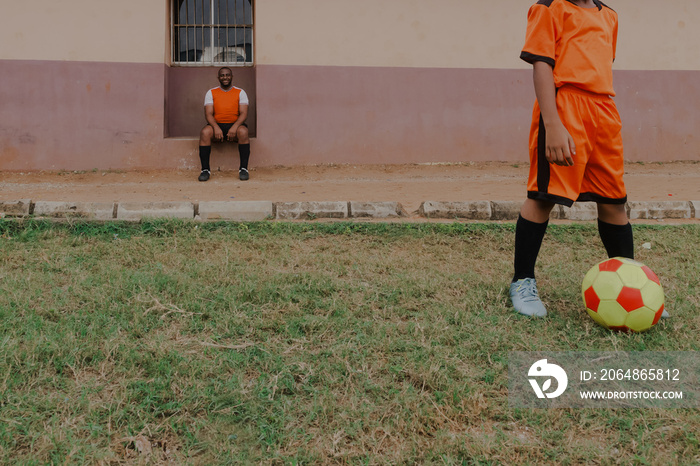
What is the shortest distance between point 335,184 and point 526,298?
4.42 meters

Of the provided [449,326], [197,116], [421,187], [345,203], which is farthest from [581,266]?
[197,116]

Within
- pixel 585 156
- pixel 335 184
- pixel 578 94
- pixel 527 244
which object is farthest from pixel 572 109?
pixel 335 184

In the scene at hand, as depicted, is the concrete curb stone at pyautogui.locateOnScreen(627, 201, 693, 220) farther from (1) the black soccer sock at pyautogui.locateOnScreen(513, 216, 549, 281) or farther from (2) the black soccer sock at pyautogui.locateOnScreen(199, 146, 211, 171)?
(2) the black soccer sock at pyautogui.locateOnScreen(199, 146, 211, 171)

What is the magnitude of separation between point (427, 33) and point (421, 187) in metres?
2.80

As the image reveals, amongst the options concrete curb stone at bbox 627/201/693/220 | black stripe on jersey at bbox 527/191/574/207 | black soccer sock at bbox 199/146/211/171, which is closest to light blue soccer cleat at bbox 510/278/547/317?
black stripe on jersey at bbox 527/191/574/207

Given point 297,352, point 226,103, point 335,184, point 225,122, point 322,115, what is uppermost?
point 226,103

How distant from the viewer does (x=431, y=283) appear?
3.22 meters

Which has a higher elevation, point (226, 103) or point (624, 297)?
point (226, 103)

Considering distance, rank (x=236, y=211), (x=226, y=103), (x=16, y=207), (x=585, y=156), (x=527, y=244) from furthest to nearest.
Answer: (x=226, y=103), (x=236, y=211), (x=16, y=207), (x=527, y=244), (x=585, y=156)

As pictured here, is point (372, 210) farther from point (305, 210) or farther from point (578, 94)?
point (578, 94)

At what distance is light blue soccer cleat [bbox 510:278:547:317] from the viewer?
2.79m

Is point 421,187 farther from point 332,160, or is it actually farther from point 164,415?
point 164,415

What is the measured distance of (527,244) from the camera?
298 cm

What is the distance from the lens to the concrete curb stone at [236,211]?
4.92 metres
